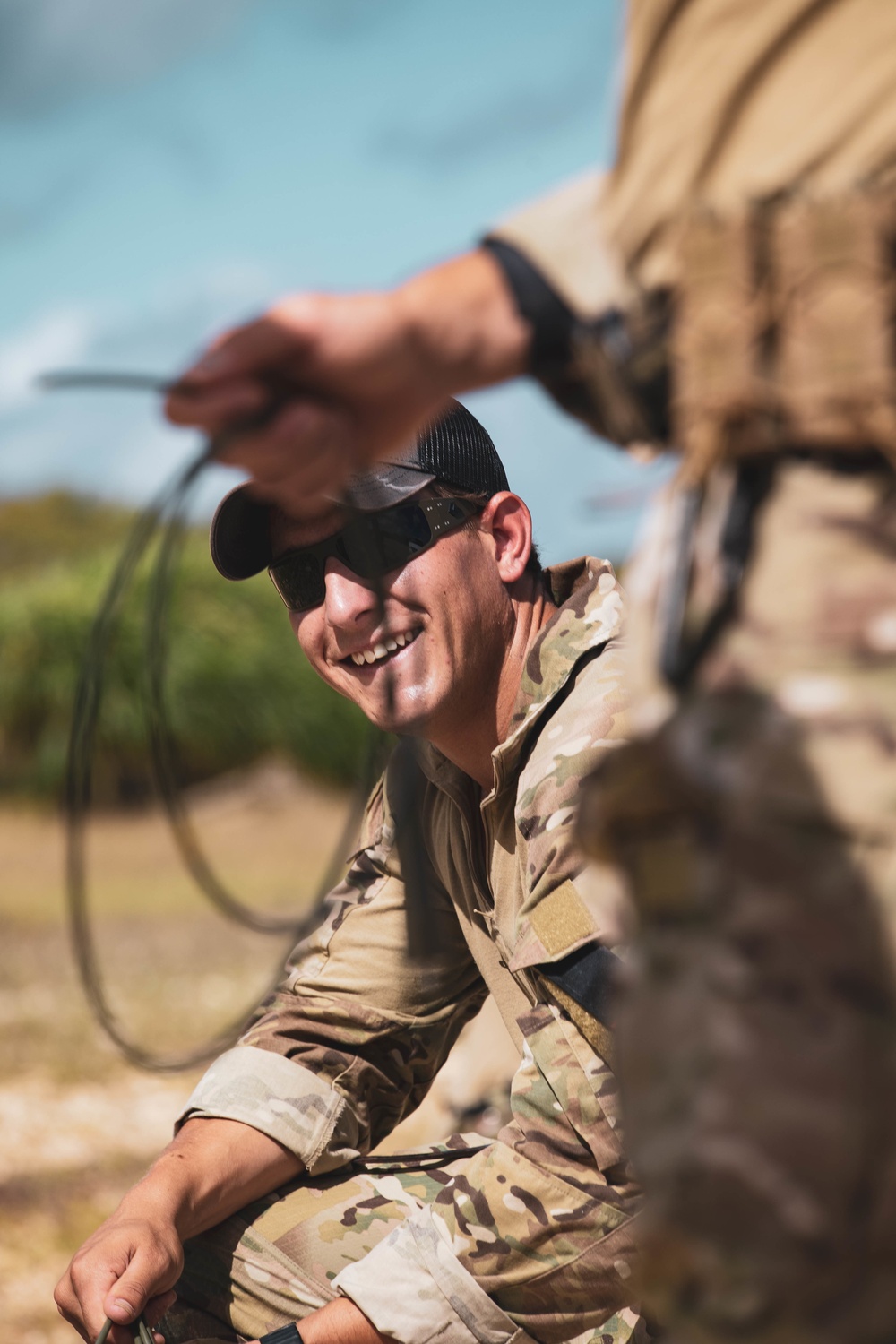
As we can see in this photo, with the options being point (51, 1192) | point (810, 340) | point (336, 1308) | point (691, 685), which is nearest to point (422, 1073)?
point (336, 1308)

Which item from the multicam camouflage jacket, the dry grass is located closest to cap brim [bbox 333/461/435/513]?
the multicam camouflage jacket

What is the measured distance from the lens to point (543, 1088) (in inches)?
86.6

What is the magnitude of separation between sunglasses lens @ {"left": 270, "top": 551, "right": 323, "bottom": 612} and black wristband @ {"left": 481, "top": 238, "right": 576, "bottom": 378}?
1397mm

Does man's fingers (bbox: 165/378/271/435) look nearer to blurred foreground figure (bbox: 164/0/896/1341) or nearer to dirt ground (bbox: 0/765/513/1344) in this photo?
blurred foreground figure (bbox: 164/0/896/1341)

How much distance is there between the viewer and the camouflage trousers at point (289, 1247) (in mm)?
2613

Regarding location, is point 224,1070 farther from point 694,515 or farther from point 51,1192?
point 51,1192

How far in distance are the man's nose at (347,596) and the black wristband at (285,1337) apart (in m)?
1.24

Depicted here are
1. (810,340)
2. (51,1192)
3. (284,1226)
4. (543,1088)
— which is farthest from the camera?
(51,1192)

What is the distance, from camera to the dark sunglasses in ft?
8.93

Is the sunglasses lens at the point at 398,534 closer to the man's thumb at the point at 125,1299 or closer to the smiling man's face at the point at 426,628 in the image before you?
the smiling man's face at the point at 426,628

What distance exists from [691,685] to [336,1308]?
144cm

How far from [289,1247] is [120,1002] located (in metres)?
5.83

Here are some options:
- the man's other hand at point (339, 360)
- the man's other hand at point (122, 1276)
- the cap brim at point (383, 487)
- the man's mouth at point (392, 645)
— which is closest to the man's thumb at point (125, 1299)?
the man's other hand at point (122, 1276)

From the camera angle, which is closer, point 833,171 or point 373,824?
point 833,171
